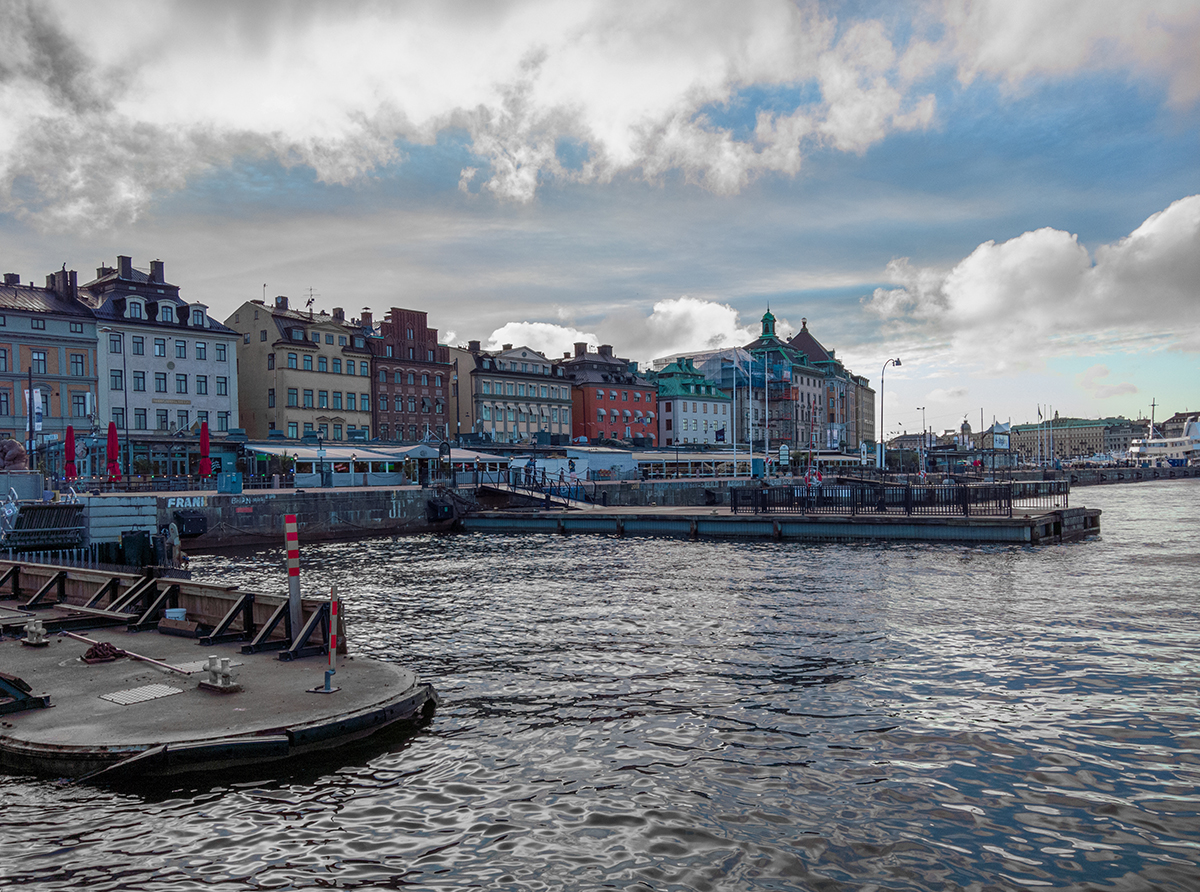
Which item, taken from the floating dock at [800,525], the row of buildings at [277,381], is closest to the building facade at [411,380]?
the row of buildings at [277,381]

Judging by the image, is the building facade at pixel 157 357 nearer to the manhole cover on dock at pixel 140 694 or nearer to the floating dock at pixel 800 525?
the floating dock at pixel 800 525

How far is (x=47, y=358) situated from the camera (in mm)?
67125

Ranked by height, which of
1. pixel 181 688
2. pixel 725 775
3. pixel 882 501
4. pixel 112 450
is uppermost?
pixel 112 450

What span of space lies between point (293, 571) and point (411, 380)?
84067 mm

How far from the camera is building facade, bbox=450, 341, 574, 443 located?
10256 cm

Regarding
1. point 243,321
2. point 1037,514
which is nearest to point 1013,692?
point 1037,514

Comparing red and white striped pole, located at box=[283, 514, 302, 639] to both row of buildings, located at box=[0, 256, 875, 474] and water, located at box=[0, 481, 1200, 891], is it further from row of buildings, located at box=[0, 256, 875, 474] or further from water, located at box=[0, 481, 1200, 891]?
row of buildings, located at box=[0, 256, 875, 474]

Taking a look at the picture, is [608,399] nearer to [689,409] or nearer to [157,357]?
[689,409]

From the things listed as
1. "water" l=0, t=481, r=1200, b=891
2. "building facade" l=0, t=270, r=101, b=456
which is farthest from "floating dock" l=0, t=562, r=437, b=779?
"building facade" l=0, t=270, r=101, b=456

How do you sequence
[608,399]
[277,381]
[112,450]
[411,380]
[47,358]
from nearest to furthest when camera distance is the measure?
[112,450], [47,358], [277,381], [411,380], [608,399]

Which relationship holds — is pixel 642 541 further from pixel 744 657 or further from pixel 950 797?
pixel 950 797

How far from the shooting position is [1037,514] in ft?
138

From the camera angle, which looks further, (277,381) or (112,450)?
(277,381)

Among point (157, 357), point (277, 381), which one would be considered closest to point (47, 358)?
point (157, 357)
